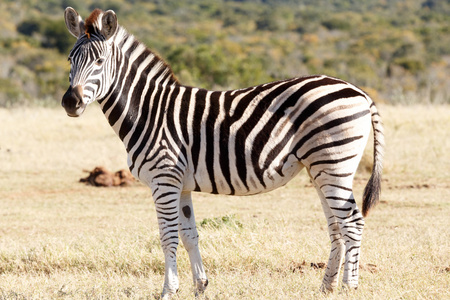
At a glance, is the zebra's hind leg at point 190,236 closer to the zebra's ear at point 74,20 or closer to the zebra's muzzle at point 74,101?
the zebra's muzzle at point 74,101

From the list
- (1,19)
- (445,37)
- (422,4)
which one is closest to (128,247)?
(445,37)

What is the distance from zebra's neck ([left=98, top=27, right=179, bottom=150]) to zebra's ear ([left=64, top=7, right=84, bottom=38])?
0.31 meters

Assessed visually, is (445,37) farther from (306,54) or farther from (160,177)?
(160,177)

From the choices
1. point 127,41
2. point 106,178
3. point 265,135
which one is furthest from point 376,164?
point 106,178

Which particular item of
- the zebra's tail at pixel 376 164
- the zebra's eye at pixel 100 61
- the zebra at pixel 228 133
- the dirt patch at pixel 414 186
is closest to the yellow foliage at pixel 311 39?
the dirt patch at pixel 414 186

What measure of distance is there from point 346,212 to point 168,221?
1468 millimetres

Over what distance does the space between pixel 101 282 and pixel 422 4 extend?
10334 centimetres

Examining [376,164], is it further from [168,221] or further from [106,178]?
[106,178]

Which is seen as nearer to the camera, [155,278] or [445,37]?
[155,278]

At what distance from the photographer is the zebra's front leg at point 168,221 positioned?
5234mm

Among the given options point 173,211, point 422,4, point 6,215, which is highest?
point 422,4

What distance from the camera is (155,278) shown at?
630 centimetres

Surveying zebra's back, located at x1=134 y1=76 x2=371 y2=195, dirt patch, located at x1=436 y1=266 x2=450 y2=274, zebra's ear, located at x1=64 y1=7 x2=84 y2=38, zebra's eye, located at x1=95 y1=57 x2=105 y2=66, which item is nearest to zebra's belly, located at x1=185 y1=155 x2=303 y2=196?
zebra's back, located at x1=134 y1=76 x2=371 y2=195

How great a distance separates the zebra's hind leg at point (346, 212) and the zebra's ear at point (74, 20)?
2.36 m
